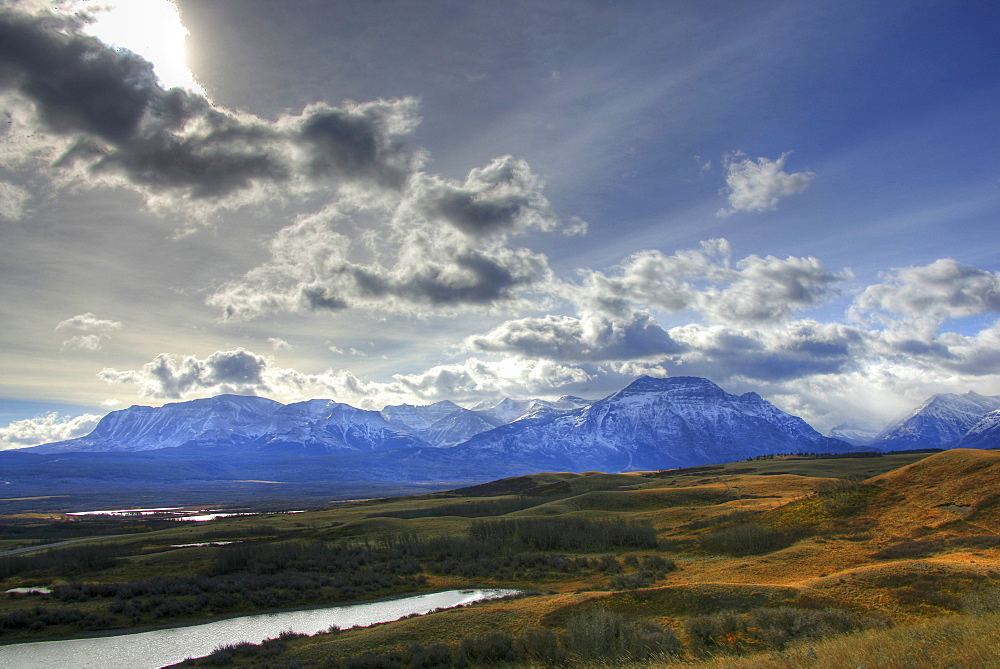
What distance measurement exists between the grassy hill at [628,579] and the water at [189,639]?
11.7ft

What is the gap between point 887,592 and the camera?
1217 inches

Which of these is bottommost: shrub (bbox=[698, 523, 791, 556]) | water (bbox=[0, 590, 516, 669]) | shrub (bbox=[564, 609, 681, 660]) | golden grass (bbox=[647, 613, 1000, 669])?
water (bbox=[0, 590, 516, 669])

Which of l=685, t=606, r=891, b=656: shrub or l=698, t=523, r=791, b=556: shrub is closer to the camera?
l=685, t=606, r=891, b=656: shrub

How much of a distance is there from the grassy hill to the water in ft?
11.7

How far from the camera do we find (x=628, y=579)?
156 ft

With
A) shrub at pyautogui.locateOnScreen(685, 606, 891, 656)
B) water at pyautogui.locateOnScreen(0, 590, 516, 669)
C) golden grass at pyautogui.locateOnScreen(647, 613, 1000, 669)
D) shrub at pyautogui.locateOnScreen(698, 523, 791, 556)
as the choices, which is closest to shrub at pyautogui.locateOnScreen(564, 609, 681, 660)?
shrub at pyautogui.locateOnScreen(685, 606, 891, 656)

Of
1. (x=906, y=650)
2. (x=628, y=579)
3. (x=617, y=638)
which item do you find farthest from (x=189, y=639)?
(x=906, y=650)

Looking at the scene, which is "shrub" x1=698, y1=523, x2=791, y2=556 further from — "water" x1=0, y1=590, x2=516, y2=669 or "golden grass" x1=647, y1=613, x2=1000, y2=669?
"golden grass" x1=647, y1=613, x2=1000, y2=669

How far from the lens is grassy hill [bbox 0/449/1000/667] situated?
27469mm

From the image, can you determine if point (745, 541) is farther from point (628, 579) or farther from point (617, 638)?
point (617, 638)

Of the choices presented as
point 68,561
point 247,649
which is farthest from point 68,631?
point 68,561

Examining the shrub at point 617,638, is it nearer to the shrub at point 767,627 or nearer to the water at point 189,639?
the shrub at point 767,627

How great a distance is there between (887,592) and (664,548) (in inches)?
1411

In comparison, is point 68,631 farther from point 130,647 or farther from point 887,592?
point 887,592
